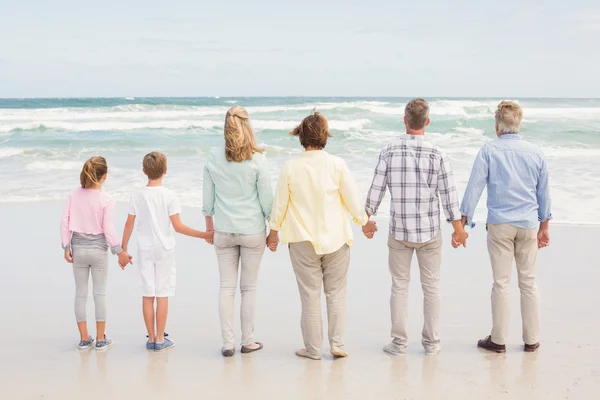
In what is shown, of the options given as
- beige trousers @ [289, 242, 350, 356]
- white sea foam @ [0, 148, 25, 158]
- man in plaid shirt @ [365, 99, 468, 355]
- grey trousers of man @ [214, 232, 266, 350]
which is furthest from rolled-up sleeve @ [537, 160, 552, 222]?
white sea foam @ [0, 148, 25, 158]

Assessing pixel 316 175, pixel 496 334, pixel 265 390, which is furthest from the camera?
pixel 496 334

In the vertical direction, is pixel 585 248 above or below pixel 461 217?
below

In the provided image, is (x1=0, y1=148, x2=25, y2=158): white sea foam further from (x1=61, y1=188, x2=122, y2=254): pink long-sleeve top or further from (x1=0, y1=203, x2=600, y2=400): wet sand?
(x1=61, y1=188, x2=122, y2=254): pink long-sleeve top

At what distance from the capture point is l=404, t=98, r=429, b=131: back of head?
3875mm

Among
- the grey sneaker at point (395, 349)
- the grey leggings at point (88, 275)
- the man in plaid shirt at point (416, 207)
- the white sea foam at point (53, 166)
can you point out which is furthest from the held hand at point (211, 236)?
the white sea foam at point (53, 166)

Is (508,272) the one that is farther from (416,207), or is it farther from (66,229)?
(66,229)

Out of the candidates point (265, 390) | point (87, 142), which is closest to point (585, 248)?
point (265, 390)

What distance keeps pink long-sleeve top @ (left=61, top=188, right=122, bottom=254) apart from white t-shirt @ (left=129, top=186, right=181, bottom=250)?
0.16 m

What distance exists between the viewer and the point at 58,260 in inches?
251

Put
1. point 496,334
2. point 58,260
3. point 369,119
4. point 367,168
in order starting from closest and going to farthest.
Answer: point 496,334 < point 58,260 < point 367,168 < point 369,119

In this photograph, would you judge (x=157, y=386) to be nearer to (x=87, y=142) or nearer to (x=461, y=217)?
(x=461, y=217)

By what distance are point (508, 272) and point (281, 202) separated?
1.45 meters

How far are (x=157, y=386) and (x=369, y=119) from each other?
25.6m

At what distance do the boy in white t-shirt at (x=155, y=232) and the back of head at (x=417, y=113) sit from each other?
4.61ft
